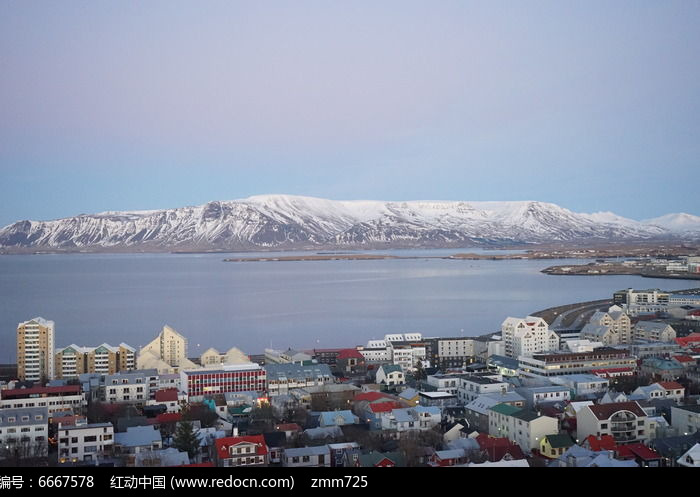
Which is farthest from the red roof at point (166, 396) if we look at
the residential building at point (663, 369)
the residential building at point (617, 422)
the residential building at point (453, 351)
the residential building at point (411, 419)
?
the residential building at point (663, 369)

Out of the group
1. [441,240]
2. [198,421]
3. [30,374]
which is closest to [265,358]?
[30,374]

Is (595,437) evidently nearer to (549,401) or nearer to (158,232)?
(549,401)

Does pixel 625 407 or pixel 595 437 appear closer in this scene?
pixel 595 437

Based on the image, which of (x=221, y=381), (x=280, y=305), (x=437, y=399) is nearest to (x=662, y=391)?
(x=437, y=399)

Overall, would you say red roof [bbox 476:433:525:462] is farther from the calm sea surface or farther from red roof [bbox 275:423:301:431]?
the calm sea surface

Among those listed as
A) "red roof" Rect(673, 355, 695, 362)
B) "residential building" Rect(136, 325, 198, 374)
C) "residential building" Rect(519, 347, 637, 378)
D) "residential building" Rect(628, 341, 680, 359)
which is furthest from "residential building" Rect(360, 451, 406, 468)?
"residential building" Rect(628, 341, 680, 359)

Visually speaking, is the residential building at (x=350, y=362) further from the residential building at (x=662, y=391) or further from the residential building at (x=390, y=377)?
the residential building at (x=662, y=391)
